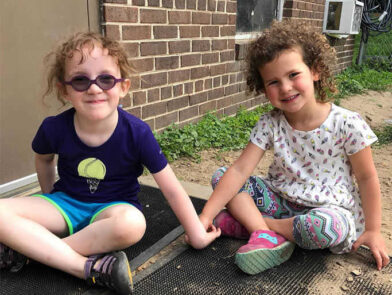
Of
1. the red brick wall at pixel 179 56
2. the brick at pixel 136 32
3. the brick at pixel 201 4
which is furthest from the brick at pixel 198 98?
the brick at pixel 136 32

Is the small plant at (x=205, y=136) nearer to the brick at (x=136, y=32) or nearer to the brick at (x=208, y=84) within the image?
the brick at (x=208, y=84)

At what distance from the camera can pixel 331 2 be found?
679cm

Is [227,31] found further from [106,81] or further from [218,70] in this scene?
[106,81]

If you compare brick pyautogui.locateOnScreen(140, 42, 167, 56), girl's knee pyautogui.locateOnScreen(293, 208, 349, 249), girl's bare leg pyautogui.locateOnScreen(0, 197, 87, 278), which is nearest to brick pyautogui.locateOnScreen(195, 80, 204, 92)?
brick pyautogui.locateOnScreen(140, 42, 167, 56)

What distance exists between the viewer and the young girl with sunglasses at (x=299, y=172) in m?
1.75

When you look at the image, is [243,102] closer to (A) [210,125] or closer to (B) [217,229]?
(A) [210,125]

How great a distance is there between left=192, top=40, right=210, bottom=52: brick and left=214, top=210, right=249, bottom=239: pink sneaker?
2159 mm

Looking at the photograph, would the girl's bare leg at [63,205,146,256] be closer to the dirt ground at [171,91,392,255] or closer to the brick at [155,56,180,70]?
the dirt ground at [171,91,392,255]

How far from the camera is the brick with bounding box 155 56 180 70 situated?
3.32 meters

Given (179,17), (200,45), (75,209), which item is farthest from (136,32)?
(75,209)

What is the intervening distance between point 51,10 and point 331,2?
5.60 m

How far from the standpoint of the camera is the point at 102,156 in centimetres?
175

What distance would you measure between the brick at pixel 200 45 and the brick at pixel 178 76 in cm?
24

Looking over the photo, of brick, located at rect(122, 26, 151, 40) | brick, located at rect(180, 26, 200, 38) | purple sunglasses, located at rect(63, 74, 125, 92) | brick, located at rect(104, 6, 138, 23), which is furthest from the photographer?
brick, located at rect(180, 26, 200, 38)
